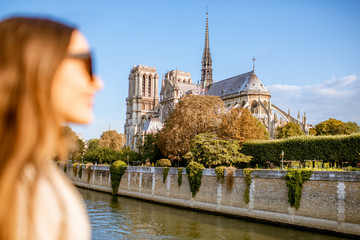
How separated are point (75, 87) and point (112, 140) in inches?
2174

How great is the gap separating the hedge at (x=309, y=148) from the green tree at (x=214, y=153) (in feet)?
3.03

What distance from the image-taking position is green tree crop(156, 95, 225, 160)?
27109 mm

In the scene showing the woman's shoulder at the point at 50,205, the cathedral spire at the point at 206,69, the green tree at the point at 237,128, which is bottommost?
the woman's shoulder at the point at 50,205

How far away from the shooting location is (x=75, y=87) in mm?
748

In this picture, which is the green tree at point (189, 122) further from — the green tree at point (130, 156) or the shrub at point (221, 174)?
the green tree at point (130, 156)

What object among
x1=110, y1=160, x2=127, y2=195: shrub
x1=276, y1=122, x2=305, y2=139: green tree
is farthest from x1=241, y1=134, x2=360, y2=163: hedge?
x1=276, y1=122, x2=305, y2=139: green tree

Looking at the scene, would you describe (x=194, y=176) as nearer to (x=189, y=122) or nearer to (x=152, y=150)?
(x=189, y=122)

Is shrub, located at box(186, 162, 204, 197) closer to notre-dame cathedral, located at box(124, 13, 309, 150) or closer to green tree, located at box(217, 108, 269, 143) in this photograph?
green tree, located at box(217, 108, 269, 143)

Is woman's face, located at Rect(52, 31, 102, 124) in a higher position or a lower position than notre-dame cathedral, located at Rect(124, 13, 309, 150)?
lower

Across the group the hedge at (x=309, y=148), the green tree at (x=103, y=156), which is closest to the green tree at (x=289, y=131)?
the hedge at (x=309, y=148)

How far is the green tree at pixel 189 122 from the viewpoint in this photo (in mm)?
27109

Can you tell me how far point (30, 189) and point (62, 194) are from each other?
0.06 m

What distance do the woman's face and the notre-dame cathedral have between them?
39603 mm

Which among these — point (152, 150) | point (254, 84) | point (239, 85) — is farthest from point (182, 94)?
point (152, 150)
